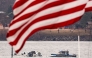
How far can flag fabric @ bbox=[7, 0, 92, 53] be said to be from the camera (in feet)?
26.9

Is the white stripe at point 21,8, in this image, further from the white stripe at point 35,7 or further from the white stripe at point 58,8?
the white stripe at point 58,8

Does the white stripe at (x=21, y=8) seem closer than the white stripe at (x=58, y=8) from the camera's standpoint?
Yes

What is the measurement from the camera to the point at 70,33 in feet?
320

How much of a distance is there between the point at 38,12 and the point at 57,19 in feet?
0.96

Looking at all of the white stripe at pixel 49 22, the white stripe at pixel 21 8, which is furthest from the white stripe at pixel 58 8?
the white stripe at pixel 21 8

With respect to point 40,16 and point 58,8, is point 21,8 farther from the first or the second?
point 58,8

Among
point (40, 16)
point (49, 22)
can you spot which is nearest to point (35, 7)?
point (40, 16)

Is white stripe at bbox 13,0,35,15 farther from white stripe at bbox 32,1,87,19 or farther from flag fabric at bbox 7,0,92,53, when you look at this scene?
white stripe at bbox 32,1,87,19

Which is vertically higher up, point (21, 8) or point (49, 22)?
point (21, 8)

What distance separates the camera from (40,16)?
8266 millimetres

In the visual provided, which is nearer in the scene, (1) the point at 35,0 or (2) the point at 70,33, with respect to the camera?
(1) the point at 35,0

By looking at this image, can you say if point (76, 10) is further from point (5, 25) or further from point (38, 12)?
point (5, 25)

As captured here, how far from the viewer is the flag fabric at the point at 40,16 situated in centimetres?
820

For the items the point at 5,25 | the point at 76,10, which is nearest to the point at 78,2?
the point at 76,10
